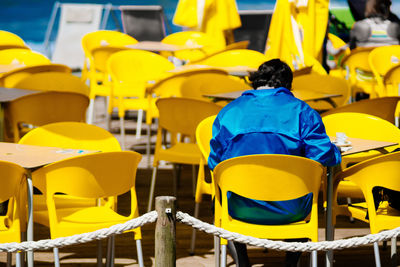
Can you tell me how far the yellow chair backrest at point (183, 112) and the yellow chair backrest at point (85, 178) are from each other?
1534 mm

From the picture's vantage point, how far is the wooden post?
8.95ft

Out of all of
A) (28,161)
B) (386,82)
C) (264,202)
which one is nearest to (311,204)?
(264,202)

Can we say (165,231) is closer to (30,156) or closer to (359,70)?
(30,156)

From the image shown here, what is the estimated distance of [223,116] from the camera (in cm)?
359

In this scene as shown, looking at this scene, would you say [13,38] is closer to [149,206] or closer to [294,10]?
[294,10]

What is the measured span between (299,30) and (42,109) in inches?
127

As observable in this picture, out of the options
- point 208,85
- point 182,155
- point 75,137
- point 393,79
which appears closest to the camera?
point 75,137

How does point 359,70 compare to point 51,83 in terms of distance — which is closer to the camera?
point 51,83

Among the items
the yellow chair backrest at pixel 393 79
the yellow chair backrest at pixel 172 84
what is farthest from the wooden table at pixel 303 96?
the yellow chair backrest at pixel 393 79

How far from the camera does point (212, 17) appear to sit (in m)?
9.09

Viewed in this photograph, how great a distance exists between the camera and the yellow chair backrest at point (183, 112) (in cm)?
497

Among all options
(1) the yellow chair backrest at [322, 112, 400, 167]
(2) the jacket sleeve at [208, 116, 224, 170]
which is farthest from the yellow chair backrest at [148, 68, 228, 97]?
(2) the jacket sleeve at [208, 116, 224, 170]

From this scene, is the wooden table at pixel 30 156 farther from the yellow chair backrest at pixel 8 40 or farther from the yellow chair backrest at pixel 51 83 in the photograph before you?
the yellow chair backrest at pixel 8 40

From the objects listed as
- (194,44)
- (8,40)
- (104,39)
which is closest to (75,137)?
(8,40)
